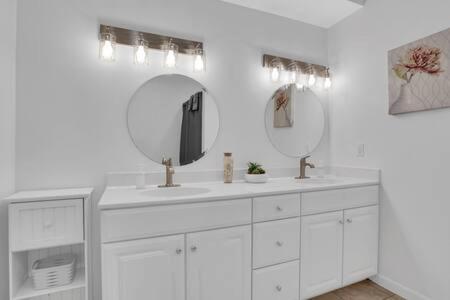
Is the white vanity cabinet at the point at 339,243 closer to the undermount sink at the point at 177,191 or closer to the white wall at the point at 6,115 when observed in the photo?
the undermount sink at the point at 177,191

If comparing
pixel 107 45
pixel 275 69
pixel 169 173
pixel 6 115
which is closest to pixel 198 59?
pixel 107 45

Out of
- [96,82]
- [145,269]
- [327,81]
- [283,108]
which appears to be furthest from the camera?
[327,81]

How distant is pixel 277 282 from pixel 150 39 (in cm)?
187

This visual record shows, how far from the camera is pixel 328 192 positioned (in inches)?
71.2

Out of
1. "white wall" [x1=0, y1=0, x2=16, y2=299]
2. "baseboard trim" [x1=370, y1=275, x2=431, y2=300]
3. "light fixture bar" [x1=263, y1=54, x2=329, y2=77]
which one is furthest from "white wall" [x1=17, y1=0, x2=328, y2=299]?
"baseboard trim" [x1=370, y1=275, x2=431, y2=300]

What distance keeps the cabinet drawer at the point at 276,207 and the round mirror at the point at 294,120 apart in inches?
29.1

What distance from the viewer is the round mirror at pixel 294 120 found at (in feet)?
7.57

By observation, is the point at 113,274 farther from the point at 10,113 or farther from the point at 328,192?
the point at 328,192

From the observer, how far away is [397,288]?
194 centimetres

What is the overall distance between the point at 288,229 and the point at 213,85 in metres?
1.23

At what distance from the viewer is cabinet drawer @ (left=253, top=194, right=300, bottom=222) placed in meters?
1.55

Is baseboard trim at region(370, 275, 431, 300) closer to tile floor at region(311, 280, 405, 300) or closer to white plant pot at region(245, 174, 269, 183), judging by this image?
tile floor at region(311, 280, 405, 300)

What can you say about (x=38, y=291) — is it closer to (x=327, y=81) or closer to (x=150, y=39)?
(x=150, y=39)

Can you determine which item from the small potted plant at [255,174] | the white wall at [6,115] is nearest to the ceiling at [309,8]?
the small potted plant at [255,174]
